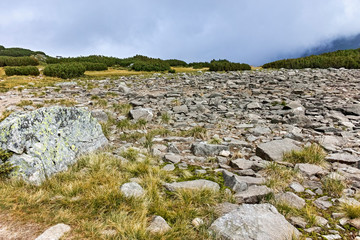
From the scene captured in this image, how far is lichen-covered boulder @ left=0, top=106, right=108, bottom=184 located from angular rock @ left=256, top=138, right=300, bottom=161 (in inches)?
161

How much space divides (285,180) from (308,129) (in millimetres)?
3919

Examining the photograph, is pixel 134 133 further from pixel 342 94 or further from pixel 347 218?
pixel 342 94

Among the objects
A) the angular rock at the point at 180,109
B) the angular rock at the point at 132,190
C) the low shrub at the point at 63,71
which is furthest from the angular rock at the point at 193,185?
the low shrub at the point at 63,71

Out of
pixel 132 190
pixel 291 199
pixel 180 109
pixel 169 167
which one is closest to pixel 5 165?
pixel 132 190

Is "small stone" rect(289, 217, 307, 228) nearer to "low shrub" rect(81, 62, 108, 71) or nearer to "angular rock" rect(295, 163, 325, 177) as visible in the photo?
"angular rock" rect(295, 163, 325, 177)

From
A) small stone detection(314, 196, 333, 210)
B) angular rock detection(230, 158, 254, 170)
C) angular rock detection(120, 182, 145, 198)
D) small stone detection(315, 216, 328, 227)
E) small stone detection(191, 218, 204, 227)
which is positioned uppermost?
angular rock detection(120, 182, 145, 198)

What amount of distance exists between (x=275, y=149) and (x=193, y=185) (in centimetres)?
261

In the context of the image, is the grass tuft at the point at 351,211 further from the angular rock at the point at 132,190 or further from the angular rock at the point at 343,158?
the angular rock at the point at 132,190

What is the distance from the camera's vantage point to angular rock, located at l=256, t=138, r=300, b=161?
493 centimetres

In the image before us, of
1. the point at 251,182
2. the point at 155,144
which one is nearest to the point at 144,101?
the point at 155,144

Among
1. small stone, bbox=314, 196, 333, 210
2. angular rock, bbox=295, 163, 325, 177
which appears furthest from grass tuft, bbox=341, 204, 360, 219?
angular rock, bbox=295, 163, 325, 177

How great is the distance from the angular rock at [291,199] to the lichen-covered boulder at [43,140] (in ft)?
12.6

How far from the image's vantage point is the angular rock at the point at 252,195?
3.35m

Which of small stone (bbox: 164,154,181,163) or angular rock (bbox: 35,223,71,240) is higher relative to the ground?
angular rock (bbox: 35,223,71,240)
